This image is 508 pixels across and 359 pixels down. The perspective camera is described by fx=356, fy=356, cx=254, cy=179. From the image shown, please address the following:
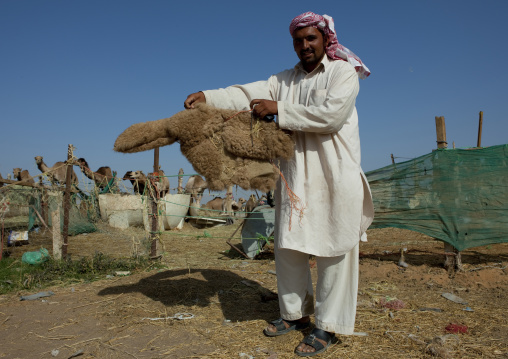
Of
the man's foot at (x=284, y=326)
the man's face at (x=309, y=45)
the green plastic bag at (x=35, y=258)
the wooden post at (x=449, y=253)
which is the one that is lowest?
the green plastic bag at (x=35, y=258)

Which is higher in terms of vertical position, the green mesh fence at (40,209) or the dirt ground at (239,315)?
the green mesh fence at (40,209)

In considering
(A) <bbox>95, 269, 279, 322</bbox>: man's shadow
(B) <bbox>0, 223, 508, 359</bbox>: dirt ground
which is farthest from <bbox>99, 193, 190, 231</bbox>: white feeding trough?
(A) <bbox>95, 269, 279, 322</bbox>: man's shadow

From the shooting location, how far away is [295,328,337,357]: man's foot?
2672mm

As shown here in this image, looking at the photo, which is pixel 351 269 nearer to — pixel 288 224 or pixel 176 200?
pixel 288 224

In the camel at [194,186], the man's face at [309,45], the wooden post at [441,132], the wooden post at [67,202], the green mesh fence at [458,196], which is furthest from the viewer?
the camel at [194,186]

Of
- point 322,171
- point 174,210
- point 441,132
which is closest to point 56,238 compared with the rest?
point 322,171

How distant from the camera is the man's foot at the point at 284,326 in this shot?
3012mm

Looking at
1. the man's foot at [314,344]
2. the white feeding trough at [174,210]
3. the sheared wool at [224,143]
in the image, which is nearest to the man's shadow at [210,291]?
the man's foot at [314,344]

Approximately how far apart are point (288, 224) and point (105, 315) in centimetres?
224

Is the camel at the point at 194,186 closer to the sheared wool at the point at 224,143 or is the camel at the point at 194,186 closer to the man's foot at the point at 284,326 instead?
the man's foot at the point at 284,326

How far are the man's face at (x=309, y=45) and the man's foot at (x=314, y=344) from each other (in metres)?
2.13

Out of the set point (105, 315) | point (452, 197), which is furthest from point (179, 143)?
point (452, 197)

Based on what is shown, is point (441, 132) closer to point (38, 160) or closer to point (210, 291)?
point (210, 291)

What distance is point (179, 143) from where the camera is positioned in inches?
107
